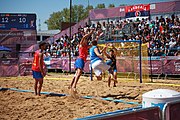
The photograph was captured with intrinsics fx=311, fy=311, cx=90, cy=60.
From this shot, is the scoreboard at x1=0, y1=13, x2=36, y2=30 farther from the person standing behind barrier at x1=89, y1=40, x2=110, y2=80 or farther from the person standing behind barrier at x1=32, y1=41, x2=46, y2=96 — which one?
the person standing behind barrier at x1=89, y1=40, x2=110, y2=80

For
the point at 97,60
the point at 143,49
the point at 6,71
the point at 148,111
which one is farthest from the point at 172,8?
the point at 148,111

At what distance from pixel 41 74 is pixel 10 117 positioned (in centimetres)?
286

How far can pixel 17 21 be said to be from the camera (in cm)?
3572

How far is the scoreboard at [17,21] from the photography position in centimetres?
3531

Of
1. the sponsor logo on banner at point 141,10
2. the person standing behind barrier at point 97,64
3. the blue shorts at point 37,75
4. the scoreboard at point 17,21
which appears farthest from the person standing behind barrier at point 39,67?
the scoreboard at point 17,21

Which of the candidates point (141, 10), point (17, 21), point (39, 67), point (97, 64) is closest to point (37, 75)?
point (39, 67)

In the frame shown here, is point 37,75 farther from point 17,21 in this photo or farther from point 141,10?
point 17,21

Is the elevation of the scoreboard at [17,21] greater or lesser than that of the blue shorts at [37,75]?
greater

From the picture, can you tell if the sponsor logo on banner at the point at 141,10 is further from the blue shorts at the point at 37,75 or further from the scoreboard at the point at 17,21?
the blue shorts at the point at 37,75

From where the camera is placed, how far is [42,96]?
9.28 metres

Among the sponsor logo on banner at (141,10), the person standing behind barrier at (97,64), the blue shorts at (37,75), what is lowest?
the blue shorts at (37,75)

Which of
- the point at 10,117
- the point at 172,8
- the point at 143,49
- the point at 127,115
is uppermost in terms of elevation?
the point at 172,8

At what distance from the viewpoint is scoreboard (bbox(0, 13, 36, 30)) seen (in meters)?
35.3

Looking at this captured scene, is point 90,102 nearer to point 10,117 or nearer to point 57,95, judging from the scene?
point 57,95
